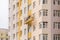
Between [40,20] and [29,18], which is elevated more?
[29,18]

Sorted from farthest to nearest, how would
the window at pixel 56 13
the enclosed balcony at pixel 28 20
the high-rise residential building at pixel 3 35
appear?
the high-rise residential building at pixel 3 35
the enclosed balcony at pixel 28 20
the window at pixel 56 13

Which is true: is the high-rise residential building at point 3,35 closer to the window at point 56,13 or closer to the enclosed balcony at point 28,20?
the enclosed balcony at point 28,20

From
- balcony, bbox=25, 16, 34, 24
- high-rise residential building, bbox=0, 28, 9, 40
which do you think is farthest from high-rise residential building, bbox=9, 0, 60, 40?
high-rise residential building, bbox=0, 28, 9, 40

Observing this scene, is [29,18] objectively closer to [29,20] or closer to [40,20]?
[29,20]

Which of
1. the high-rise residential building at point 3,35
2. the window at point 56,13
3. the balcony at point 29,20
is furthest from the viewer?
the high-rise residential building at point 3,35

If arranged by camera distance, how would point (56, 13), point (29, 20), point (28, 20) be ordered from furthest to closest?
point (28, 20), point (29, 20), point (56, 13)

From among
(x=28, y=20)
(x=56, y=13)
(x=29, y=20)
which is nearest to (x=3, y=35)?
(x=28, y=20)

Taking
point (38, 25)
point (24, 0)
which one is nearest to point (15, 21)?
point (24, 0)

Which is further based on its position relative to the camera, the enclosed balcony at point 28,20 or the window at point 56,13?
the enclosed balcony at point 28,20

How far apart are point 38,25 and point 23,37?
1003 centimetres

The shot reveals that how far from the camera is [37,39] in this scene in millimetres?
49594

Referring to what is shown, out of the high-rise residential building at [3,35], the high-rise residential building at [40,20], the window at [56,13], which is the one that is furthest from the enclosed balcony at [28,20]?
the high-rise residential building at [3,35]

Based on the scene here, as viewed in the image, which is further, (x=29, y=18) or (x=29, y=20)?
(x=29, y=18)

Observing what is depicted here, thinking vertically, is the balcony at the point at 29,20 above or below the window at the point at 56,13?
below
